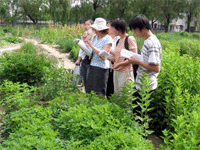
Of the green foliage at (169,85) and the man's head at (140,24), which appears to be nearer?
the man's head at (140,24)

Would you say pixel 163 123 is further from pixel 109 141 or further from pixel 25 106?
pixel 25 106

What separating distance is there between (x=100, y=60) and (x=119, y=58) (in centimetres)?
46

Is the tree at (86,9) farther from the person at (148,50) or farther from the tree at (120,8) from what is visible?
the person at (148,50)

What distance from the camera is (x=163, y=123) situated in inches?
124

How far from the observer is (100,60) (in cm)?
370

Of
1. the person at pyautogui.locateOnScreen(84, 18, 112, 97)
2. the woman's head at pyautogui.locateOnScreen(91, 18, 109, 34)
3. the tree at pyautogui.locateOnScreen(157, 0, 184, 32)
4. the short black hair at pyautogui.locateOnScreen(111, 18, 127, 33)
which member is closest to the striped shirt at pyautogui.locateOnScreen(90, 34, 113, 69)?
the person at pyautogui.locateOnScreen(84, 18, 112, 97)

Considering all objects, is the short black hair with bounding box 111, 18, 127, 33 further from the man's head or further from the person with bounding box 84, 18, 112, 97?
the man's head

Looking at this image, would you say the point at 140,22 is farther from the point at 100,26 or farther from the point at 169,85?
the point at 100,26

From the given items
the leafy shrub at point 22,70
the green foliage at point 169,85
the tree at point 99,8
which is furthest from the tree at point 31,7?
the green foliage at point 169,85

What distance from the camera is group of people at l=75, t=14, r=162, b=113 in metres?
2.59

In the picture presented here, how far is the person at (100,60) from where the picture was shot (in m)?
3.61

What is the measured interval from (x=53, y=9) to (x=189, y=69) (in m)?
23.8

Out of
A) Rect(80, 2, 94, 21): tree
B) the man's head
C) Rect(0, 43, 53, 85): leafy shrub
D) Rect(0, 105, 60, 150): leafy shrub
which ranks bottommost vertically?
Rect(0, 105, 60, 150): leafy shrub

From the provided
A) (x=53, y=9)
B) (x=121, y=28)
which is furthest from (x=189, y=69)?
(x=53, y=9)
